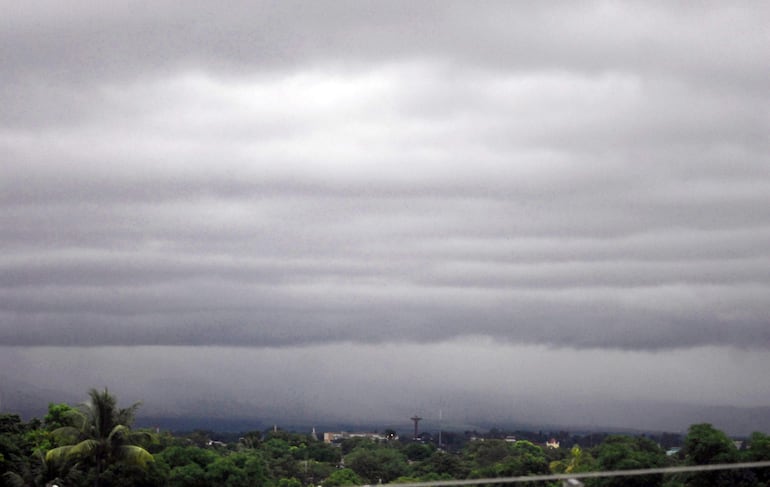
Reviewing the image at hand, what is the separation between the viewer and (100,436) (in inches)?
2005

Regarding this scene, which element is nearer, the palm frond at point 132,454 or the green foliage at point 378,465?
the palm frond at point 132,454

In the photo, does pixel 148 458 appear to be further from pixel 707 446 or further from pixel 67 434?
pixel 707 446

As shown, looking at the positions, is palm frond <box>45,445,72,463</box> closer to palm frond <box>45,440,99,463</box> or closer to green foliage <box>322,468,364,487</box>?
palm frond <box>45,440,99,463</box>

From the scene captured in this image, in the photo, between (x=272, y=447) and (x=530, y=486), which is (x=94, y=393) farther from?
(x=272, y=447)

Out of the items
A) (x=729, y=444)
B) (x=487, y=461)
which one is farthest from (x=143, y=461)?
(x=487, y=461)

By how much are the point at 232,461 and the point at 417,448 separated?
198 ft

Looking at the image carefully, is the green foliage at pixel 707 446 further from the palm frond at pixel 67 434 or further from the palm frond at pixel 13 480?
the palm frond at pixel 13 480

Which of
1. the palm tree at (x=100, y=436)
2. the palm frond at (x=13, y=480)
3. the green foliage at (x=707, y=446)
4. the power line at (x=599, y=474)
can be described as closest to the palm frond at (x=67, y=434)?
the palm tree at (x=100, y=436)

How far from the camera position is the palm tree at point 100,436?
5034 cm

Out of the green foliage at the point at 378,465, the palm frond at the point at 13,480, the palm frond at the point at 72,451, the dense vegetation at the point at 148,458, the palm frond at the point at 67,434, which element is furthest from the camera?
the green foliage at the point at 378,465

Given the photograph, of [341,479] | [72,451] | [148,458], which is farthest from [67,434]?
[341,479]

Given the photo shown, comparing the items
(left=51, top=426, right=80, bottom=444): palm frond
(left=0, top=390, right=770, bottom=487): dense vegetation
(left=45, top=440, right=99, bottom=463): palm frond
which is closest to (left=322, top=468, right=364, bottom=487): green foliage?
(left=0, top=390, right=770, bottom=487): dense vegetation

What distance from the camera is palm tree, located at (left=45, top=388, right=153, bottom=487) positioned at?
50344 millimetres

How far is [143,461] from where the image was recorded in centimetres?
5116
